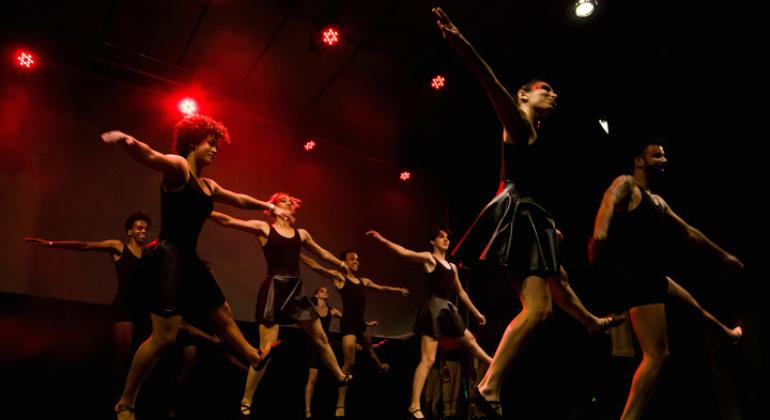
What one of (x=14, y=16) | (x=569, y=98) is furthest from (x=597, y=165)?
(x=14, y=16)

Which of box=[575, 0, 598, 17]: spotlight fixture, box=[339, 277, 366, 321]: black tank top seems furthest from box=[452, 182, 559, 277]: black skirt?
box=[339, 277, 366, 321]: black tank top

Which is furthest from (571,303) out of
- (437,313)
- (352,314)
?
(352,314)

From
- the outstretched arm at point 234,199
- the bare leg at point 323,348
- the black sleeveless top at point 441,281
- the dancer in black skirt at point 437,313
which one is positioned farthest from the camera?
the black sleeveless top at point 441,281

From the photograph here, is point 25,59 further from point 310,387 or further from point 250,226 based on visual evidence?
point 310,387

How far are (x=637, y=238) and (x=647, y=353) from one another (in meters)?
0.74

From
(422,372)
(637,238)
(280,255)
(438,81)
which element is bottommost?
(422,372)

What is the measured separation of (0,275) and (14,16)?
3205 millimetres

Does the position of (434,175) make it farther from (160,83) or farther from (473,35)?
(160,83)

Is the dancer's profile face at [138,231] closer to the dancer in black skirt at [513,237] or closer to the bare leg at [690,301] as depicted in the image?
the dancer in black skirt at [513,237]

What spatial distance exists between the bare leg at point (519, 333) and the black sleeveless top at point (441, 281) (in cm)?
360

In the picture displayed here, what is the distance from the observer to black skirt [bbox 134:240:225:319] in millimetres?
3406

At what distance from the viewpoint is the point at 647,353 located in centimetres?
341

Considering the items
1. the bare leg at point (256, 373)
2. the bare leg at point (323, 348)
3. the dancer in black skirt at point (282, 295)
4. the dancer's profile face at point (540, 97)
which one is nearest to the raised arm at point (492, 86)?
the dancer's profile face at point (540, 97)

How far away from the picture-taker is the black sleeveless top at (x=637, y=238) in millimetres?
3512
